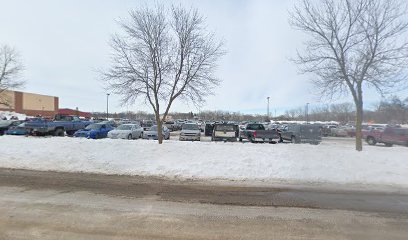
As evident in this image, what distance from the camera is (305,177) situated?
10242 millimetres

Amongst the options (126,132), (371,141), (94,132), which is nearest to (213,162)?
(126,132)

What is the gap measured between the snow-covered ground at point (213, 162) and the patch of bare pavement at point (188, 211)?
1.66 m

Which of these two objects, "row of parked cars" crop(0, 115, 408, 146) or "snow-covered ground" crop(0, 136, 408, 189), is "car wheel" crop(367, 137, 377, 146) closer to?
"row of parked cars" crop(0, 115, 408, 146)

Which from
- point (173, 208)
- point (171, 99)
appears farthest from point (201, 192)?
point (171, 99)

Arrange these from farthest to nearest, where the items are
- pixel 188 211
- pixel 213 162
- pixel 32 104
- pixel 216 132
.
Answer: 1. pixel 32 104
2. pixel 216 132
3. pixel 213 162
4. pixel 188 211

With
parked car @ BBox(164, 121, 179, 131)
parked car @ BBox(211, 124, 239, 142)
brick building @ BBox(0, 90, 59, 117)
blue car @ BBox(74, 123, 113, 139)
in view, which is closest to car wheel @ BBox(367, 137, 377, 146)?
parked car @ BBox(211, 124, 239, 142)

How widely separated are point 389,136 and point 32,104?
108637 mm

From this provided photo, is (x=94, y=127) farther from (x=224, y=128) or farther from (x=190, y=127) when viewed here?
(x=224, y=128)

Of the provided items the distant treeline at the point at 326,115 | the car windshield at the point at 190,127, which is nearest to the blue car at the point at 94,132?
the car windshield at the point at 190,127

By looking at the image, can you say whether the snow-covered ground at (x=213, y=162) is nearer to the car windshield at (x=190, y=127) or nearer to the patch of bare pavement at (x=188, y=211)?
the patch of bare pavement at (x=188, y=211)

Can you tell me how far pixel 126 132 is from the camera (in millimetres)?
25375

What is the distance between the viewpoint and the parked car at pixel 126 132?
82.2 feet

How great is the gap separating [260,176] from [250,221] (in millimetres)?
4809

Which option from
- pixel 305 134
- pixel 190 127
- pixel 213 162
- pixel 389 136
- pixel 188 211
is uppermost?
pixel 190 127
